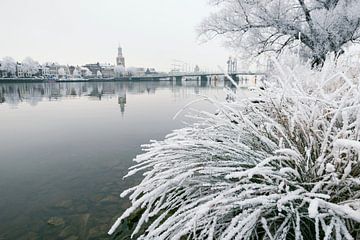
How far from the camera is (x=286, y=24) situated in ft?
31.1

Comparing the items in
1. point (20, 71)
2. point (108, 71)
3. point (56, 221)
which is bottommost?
point (56, 221)

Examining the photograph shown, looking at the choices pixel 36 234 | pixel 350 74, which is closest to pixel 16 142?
pixel 36 234

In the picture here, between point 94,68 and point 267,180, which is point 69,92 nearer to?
point 267,180

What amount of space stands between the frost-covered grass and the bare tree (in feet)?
25.1

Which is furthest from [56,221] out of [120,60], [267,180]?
[120,60]

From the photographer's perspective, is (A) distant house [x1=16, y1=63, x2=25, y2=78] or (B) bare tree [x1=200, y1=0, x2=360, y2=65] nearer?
(B) bare tree [x1=200, y1=0, x2=360, y2=65]

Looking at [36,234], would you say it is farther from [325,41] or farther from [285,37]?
[285,37]

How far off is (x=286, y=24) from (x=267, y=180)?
9.84m

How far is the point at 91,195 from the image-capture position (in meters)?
3.48

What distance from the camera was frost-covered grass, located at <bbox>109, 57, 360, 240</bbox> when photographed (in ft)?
3.35

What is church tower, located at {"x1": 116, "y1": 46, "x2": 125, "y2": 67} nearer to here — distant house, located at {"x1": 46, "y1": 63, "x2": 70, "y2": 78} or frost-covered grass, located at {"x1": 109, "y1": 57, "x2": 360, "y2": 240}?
distant house, located at {"x1": 46, "y1": 63, "x2": 70, "y2": 78}

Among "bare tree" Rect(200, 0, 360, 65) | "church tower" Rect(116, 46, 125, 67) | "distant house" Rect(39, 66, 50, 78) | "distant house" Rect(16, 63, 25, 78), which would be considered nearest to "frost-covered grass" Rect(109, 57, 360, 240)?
"bare tree" Rect(200, 0, 360, 65)

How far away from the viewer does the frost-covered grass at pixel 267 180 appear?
102cm

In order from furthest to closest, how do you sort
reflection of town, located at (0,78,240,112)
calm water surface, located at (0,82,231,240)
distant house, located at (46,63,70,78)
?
distant house, located at (46,63,70,78), reflection of town, located at (0,78,240,112), calm water surface, located at (0,82,231,240)
